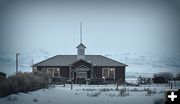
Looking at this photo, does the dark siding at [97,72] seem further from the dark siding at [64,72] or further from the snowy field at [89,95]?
the dark siding at [64,72]

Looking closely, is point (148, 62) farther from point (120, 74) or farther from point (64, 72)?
point (64, 72)

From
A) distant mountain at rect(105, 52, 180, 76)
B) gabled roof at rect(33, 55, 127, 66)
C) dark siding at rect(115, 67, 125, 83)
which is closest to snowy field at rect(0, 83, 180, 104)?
dark siding at rect(115, 67, 125, 83)

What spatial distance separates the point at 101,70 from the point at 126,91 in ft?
1.91

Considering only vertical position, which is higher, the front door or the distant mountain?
the distant mountain

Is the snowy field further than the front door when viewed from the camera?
No

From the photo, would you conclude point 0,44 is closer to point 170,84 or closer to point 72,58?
point 72,58

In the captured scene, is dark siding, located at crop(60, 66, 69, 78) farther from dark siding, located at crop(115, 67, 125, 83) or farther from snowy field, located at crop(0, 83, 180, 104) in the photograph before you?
dark siding, located at crop(115, 67, 125, 83)

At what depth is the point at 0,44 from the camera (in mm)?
6707

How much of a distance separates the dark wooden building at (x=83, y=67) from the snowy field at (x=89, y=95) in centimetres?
20

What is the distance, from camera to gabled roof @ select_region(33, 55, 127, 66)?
671cm

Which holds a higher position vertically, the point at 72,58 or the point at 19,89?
the point at 72,58

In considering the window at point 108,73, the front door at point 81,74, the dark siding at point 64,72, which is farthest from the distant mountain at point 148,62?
the dark siding at point 64,72

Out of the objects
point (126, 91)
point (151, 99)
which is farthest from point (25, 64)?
point (151, 99)

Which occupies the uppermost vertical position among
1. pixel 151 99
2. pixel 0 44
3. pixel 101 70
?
pixel 0 44
